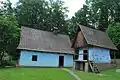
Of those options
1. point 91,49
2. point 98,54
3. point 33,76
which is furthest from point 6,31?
point 98,54

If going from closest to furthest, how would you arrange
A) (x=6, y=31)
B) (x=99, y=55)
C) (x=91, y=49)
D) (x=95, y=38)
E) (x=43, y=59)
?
(x=6, y=31) < (x=91, y=49) < (x=99, y=55) < (x=43, y=59) < (x=95, y=38)

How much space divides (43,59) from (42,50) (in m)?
1.43

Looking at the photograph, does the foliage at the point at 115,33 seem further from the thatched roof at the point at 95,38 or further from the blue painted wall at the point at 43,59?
the blue painted wall at the point at 43,59

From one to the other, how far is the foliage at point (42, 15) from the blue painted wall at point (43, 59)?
47.8 feet

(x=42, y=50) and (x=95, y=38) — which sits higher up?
(x=95, y=38)

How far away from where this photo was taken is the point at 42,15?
46.0 meters

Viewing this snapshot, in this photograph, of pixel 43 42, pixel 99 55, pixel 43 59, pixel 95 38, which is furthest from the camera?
pixel 43 42

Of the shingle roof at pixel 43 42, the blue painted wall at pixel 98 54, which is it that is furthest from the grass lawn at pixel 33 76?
the blue painted wall at pixel 98 54

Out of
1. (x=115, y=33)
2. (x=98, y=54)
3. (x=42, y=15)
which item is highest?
(x=42, y=15)

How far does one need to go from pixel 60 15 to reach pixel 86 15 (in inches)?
277

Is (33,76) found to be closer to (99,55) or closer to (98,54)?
(98,54)

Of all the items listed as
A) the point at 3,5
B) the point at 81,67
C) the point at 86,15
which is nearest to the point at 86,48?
the point at 81,67

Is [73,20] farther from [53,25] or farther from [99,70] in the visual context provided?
[99,70]

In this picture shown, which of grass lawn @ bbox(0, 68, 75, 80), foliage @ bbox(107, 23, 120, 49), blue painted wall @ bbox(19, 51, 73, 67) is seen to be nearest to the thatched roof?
foliage @ bbox(107, 23, 120, 49)
